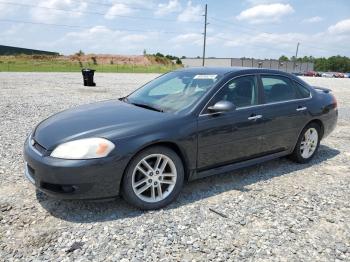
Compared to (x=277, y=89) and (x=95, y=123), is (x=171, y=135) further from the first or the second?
(x=277, y=89)

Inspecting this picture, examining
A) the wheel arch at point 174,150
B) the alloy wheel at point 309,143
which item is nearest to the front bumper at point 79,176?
the wheel arch at point 174,150

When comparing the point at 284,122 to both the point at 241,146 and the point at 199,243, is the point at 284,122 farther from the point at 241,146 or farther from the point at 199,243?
the point at 199,243

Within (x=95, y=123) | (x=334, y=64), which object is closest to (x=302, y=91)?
(x=95, y=123)

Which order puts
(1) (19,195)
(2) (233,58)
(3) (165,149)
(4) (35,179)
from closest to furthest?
(4) (35,179) → (3) (165,149) → (1) (19,195) → (2) (233,58)

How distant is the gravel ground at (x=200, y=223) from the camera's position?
2880 millimetres

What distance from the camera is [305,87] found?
5328 millimetres

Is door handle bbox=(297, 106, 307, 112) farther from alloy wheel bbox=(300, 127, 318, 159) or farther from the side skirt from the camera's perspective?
the side skirt

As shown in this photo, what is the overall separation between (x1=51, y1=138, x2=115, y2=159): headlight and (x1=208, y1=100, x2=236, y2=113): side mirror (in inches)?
50.5

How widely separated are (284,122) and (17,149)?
4.21 m

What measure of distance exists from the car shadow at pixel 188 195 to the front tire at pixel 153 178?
135 millimetres

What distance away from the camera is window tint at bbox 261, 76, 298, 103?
4.69m

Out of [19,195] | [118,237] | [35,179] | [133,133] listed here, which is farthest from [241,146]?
[19,195]

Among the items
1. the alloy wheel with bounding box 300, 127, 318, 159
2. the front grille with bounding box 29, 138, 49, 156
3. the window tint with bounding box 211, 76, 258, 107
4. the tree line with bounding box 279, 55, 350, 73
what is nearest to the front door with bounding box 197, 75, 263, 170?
the window tint with bounding box 211, 76, 258, 107

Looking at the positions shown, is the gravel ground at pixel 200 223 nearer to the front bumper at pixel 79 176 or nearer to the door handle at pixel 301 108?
the front bumper at pixel 79 176
